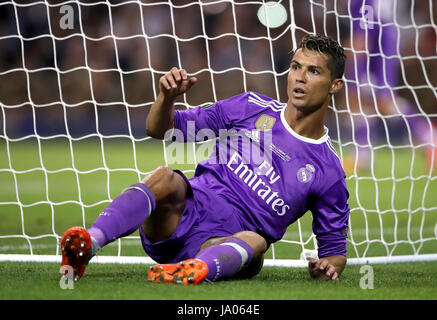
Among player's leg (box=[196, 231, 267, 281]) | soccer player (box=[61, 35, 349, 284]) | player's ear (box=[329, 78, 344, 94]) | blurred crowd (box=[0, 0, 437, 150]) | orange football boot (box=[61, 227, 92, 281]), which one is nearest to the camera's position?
orange football boot (box=[61, 227, 92, 281])

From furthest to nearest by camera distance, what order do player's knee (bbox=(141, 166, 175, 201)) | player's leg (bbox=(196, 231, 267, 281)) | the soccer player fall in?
the soccer player
player's knee (bbox=(141, 166, 175, 201))
player's leg (bbox=(196, 231, 267, 281))

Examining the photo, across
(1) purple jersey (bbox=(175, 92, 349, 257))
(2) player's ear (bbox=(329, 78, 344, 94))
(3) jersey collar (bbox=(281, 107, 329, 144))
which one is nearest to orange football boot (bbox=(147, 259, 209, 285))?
(1) purple jersey (bbox=(175, 92, 349, 257))

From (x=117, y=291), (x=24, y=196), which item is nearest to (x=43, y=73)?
(x=24, y=196)

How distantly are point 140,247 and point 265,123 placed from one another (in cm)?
158

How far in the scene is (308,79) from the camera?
3158mm

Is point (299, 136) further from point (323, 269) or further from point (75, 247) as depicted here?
point (75, 247)

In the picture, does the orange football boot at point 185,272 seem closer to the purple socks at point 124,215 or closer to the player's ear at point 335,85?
the purple socks at point 124,215

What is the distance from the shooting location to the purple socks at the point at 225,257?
268cm

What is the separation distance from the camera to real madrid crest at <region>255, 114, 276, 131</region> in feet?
10.8

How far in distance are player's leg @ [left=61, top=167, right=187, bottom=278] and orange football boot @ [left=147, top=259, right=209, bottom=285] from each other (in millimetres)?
219

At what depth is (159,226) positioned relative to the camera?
295cm

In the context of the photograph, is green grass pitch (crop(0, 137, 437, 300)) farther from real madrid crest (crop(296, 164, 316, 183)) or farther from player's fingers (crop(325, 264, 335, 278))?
real madrid crest (crop(296, 164, 316, 183))

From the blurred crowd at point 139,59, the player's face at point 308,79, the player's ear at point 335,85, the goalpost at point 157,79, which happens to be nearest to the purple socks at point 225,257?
the player's face at point 308,79
